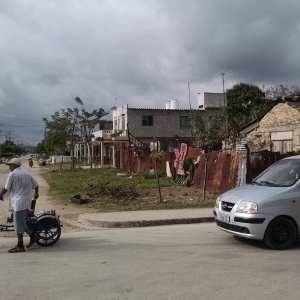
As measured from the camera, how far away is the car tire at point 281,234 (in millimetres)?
7242

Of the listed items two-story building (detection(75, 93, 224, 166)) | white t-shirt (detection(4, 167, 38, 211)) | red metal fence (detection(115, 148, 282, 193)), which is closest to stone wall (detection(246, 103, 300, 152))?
red metal fence (detection(115, 148, 282, 193))

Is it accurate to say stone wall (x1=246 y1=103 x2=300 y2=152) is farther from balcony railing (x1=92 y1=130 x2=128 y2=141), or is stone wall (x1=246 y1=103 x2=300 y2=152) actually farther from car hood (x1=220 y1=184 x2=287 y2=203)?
balcony railing (x1=92 y1=130 x2=128 y2=141)

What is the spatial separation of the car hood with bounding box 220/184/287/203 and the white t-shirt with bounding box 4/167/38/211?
12.0 feet

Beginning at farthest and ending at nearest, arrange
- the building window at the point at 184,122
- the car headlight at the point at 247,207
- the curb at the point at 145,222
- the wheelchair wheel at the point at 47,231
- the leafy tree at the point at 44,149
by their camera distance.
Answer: the leafy tree at the point at 44,149, the building window at the point at 184,122, the curb at the point at 145,222, the wheelchair wheel at the point at 47,231, the car headlight at the point at 247,207

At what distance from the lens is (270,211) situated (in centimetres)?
718

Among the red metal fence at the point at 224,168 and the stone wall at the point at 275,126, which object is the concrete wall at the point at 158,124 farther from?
the red metal fence at the point at 224,168

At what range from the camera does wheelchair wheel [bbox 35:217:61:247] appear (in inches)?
306

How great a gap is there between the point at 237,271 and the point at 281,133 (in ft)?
56.7

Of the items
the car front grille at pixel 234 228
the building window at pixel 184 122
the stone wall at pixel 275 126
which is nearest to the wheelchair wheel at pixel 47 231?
the car front grille at pixel 234 228

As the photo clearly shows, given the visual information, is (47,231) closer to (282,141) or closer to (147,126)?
(282,141)

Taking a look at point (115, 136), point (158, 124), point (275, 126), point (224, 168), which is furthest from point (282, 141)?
point (158, 124)

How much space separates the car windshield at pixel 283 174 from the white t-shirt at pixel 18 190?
449cm

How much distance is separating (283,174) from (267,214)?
1.33 metres

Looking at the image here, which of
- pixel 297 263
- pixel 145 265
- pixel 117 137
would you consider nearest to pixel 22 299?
pixel 145 265
